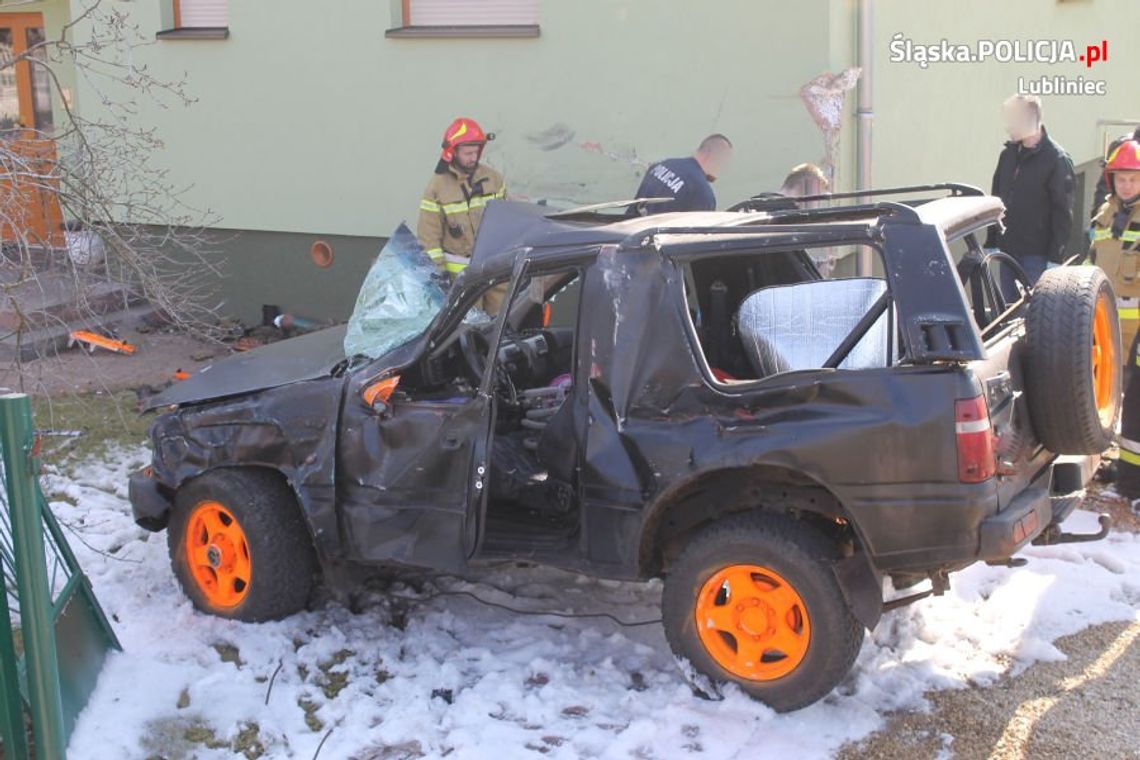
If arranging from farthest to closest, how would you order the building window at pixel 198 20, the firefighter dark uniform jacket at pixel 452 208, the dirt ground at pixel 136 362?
the building window at pixel 198 20, the dirt ground at pixel 136 362, the firefighter dark uniform jacket at pixel 452 208

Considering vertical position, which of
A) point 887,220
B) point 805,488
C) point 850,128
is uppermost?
point 850,128

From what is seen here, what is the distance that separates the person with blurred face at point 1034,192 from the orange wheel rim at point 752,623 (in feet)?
14.5

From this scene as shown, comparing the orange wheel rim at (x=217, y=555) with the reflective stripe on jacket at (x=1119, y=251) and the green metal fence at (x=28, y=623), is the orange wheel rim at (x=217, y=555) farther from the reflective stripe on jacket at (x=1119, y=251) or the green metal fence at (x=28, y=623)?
the reflective stripe on jacket at (x=1119, y=251)

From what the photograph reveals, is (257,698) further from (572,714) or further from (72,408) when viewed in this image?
(72,408)

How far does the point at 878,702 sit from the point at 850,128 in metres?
5.11

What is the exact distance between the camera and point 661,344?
14.3 ft

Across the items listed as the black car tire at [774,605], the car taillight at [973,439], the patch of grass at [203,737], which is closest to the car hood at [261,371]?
the patch of grass at [203,737]

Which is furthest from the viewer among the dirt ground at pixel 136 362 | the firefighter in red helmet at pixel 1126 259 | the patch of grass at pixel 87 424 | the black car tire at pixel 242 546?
the dirt ground at pixel 136 362

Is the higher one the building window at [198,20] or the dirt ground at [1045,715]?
the building window at [198,20]

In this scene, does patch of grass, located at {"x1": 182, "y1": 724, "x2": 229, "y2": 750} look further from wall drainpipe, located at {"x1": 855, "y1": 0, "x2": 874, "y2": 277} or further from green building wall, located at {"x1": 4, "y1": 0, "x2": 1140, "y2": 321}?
green building wall, located at {"x1": 4, "y1": 0, "x2": 1140, "y2": 321}

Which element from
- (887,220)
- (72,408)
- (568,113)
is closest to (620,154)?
(568,113)

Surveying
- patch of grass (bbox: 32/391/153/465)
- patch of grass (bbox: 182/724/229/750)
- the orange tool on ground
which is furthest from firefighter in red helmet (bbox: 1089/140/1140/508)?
the orange tool on ground

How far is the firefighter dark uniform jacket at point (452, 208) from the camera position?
8.33 m

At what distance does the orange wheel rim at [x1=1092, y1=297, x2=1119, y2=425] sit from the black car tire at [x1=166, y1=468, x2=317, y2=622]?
3.32 m
